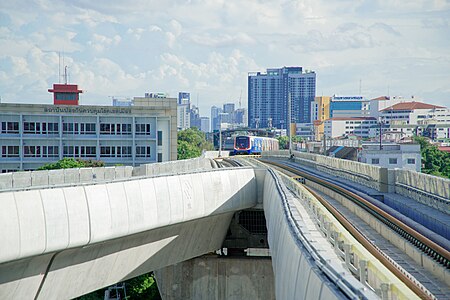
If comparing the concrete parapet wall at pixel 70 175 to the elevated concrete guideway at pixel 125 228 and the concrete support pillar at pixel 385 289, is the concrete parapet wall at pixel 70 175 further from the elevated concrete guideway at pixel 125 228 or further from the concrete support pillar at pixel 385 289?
the concrete support pillar at pixel 385 289

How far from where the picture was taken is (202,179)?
30672mm

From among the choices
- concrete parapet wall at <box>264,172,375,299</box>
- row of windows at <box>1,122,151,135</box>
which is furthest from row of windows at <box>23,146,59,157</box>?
concrete parapet wall at <box>264,172,375,299</box>

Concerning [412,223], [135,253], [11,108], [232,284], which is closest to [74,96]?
[11,108]

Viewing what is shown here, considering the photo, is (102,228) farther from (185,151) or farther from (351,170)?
(185,151)

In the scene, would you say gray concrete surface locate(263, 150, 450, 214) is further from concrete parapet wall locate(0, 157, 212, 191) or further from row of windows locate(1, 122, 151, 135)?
row of windows locate(1, 122, 151, 135)

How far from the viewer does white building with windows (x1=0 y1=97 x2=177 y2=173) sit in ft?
284

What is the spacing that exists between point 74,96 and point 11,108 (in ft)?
69.5

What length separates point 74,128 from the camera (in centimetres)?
8950

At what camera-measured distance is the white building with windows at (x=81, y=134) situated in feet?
284

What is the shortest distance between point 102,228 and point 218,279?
1459 centimetres

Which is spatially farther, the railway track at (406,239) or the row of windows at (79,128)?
the row of windows at (79,128)

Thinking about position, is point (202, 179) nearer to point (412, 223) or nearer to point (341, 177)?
point (412, 223)

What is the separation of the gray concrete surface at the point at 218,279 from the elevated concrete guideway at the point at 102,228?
288 centimetres

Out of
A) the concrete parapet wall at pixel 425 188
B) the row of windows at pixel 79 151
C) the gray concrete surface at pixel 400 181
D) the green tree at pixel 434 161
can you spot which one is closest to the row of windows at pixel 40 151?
the row of windows at pixel 79 151
